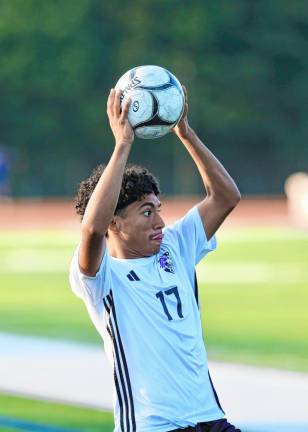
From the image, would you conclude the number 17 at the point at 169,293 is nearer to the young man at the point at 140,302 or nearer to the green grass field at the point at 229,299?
the young man at the point at 140,302

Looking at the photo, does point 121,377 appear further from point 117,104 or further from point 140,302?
point 117,104

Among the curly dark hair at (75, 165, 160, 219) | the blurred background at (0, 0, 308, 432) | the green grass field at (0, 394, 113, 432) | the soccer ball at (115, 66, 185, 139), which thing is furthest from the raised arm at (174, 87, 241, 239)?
the blurred background at (0, 0, 308, 432)

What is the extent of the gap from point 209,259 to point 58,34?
33166 millimetres

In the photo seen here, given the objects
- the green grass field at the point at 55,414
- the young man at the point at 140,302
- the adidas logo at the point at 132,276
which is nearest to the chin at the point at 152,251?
the young man at the point at 140,302

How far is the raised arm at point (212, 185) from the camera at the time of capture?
18.3 ft

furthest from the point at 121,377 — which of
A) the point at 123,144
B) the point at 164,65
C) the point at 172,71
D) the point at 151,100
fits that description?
the point at 172,71

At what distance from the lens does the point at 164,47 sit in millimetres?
55312

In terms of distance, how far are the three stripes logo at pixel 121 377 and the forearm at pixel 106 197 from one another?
0.32 m

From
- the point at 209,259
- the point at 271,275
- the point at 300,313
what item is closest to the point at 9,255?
the point at 209,259

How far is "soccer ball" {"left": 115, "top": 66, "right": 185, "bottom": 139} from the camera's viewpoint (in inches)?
206

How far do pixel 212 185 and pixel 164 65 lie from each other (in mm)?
49253

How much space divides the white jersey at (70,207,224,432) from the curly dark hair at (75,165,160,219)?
0.90 feet

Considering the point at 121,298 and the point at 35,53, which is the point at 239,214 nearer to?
the point at 35,53

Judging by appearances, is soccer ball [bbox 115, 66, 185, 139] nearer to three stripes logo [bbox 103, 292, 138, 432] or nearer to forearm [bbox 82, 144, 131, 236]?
forearm [bbox 82, 144, 131, 236]
